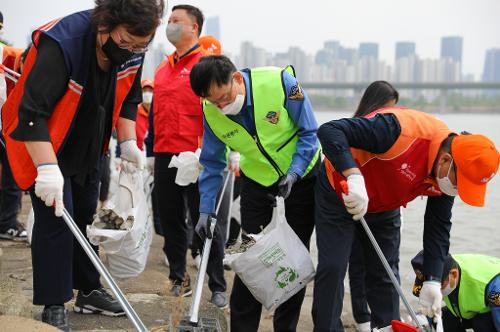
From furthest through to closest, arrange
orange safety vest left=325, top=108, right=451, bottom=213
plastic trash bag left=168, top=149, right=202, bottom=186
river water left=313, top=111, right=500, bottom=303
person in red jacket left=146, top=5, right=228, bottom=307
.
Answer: river water left=313, top=111, right=500, bottom=303
person in red jacket left=146, top=5, right=228, bottom=307
plastic trash bag left=168, top=149, right=202, bottom=186
orange safety vest left=325, top=108, right=451, bottom=213

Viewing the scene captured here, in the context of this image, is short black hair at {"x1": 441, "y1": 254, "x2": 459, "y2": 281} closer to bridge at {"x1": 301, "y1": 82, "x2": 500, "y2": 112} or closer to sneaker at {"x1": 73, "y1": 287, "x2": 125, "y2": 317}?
sneaker at {"x1": 73, "y1": 287, "x2": 125, "y2": 317}

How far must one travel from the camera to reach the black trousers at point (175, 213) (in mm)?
4223

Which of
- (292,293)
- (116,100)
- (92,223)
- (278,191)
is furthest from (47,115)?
(292,293)

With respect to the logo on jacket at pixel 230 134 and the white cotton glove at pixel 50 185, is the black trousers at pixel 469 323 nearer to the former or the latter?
the logo on jacket at pixel 230 134

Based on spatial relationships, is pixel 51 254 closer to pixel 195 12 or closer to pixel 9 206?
pixel 195 12

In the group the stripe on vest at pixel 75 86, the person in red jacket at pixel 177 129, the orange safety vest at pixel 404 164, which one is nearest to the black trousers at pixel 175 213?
the person in red jacket at pixel 177 129

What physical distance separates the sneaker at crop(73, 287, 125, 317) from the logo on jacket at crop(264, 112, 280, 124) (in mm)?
1313

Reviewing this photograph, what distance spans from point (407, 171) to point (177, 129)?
6.61ft

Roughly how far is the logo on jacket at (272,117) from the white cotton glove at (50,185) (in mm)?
1074

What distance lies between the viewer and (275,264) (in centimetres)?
304

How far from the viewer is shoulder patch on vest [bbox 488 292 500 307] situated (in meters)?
3.46

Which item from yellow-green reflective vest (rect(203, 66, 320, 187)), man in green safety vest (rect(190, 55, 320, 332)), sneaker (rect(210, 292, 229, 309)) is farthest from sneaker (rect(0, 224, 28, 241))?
yellow-green reflective vest (rect(203, 66, 320, 187))

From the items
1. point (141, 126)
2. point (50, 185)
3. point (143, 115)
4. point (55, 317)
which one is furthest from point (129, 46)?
point (143, 115)

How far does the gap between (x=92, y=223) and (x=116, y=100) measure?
0.64 meters
